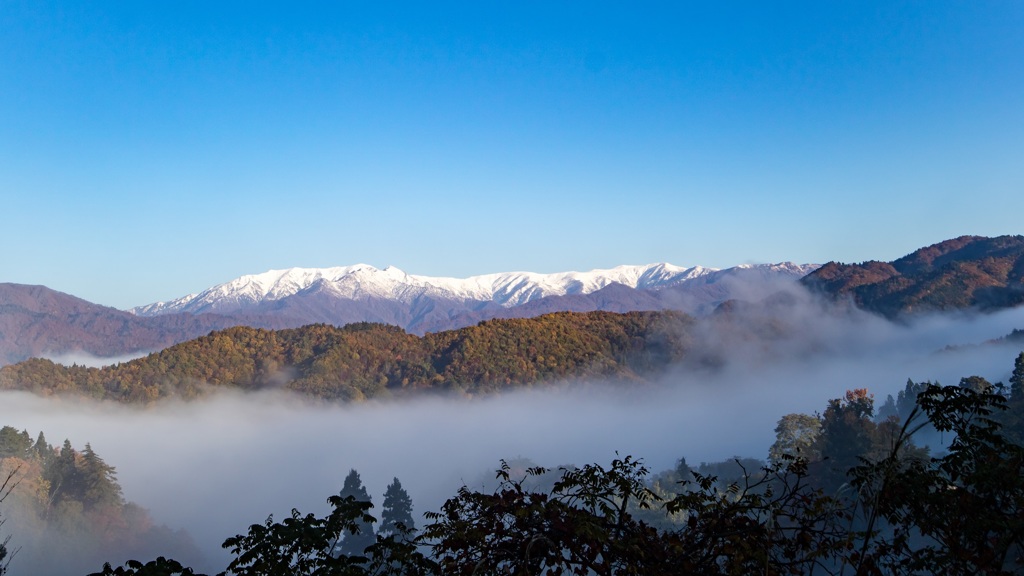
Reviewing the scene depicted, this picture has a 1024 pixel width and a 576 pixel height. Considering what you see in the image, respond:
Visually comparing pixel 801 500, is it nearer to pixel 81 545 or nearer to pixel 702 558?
pixel 702 558

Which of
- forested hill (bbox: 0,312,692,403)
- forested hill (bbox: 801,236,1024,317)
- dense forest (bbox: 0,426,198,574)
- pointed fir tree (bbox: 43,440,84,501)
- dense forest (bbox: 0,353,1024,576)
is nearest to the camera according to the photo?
dense forest (bbox: 0,353,1024,576)

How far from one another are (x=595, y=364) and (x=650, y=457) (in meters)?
37.1

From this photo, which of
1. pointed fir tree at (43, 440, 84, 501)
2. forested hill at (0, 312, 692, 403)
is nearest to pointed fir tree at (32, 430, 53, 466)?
pointed fir tree at (43, 440, 84, 501)

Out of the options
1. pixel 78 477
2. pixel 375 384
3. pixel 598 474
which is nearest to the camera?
pixel 598 474

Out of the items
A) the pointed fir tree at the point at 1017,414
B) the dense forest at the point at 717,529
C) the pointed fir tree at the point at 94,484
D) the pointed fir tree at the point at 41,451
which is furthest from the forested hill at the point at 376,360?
the dense forest at the point at 717,529

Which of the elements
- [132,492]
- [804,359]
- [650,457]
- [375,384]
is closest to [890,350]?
[804,359]

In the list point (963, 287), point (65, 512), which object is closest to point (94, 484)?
point (65, 512)

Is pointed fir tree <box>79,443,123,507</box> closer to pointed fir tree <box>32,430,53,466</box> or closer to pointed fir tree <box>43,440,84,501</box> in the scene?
pointed fir tree <box>43,440,84,501</box>

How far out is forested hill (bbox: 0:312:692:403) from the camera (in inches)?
5103

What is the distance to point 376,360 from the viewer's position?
140 m

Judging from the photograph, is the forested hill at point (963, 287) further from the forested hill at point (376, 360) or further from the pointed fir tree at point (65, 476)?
the pointed fir tree at point (65, 476)

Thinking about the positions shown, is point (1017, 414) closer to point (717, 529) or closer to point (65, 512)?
point (717, 529)

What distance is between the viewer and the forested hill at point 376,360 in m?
130

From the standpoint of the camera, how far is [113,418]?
118 m
